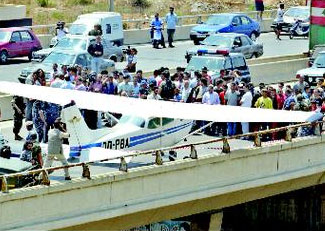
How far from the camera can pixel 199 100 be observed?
88.8 ft

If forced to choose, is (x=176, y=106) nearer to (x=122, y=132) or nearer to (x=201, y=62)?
(x=122, y=132)

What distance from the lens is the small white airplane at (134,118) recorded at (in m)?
21.5

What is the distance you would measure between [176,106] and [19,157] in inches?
144

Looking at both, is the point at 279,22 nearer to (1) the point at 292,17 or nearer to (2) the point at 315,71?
(1) the point at 292,17

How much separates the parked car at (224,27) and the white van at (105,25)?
3.54 meters

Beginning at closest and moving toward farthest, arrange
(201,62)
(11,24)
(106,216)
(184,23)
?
1. (106,216)
2. (201,62)
3. (11,24)
4. (184,23)

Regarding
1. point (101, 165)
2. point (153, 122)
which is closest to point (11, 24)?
point (153, 122)

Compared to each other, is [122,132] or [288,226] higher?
[122,132]

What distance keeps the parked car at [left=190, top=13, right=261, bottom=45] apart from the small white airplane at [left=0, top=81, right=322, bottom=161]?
72.4 ft

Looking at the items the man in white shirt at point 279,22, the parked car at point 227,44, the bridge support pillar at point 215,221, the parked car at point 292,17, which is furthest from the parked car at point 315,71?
the parked car at point 292,17

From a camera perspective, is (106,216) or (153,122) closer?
(106,216)

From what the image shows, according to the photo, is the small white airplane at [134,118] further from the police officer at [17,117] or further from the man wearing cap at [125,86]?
the man wearing cap at [125,86]

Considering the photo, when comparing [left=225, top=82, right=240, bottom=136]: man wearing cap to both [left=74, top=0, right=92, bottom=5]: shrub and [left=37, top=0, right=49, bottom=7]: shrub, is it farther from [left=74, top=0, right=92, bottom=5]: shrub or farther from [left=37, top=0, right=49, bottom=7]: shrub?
[left=74, top=0, right=92, bottom=5]: shrub

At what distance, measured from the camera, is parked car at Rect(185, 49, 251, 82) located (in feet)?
110
